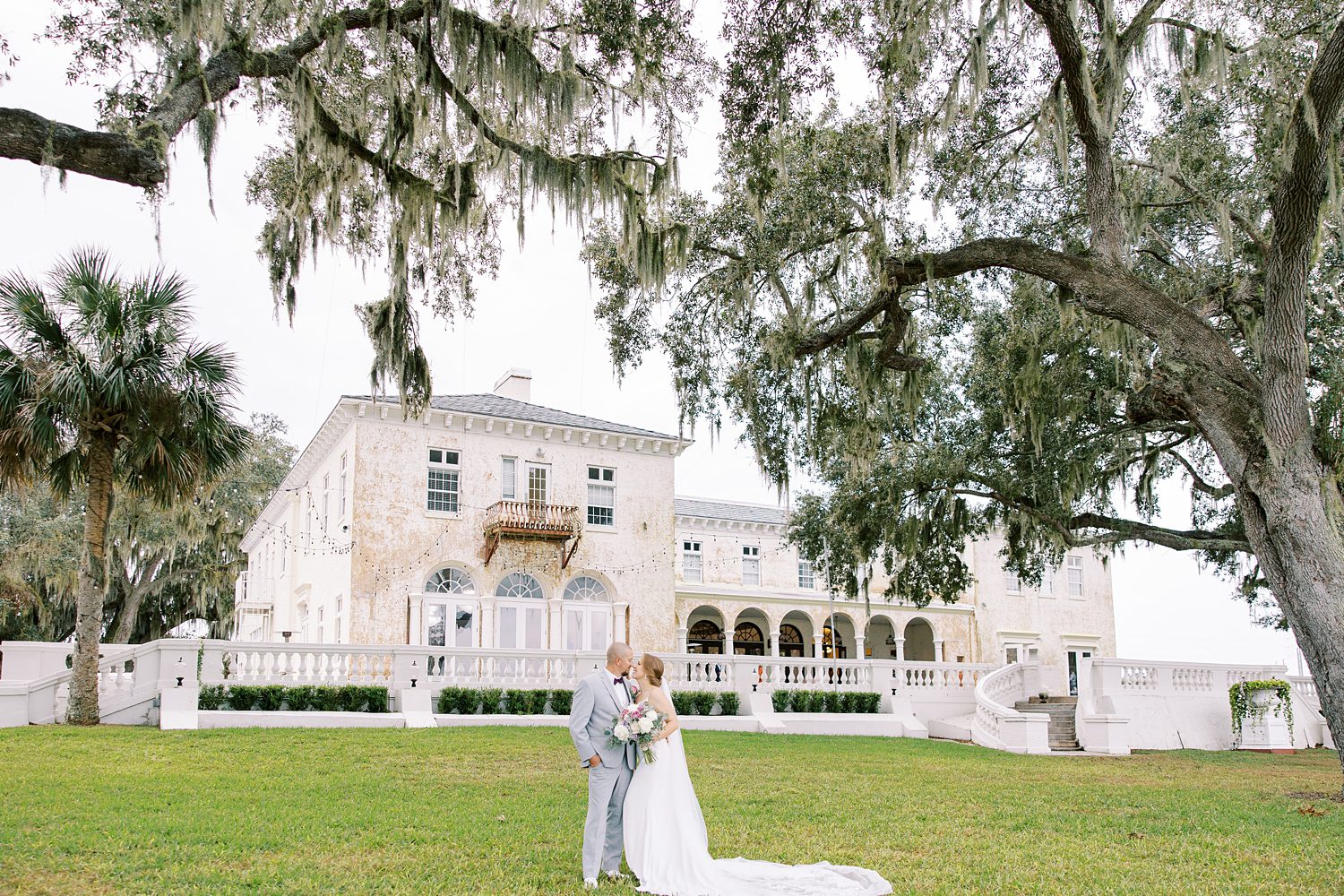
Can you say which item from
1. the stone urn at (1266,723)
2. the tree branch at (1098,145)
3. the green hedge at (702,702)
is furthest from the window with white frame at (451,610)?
the tree branch at (1098,145)

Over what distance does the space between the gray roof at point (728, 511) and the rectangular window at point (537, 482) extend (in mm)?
8234

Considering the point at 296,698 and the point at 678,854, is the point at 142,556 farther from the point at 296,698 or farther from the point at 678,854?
the point at 678,854

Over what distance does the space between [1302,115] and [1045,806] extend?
6968 mm

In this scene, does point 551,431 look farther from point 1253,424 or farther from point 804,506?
point 1253,424

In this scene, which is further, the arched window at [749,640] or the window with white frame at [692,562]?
the arched window at [749,640]

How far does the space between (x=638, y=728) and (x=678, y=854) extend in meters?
0.80

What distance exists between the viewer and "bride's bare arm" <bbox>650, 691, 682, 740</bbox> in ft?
22.0

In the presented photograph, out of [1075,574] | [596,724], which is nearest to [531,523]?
[596,724]

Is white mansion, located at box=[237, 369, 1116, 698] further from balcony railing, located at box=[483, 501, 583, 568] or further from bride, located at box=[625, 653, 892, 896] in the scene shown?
bride, located at box=[625, 653, 892, 896]

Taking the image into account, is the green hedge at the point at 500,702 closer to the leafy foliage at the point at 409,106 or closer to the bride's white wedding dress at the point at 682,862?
the leafy foliage at the point at 409,106

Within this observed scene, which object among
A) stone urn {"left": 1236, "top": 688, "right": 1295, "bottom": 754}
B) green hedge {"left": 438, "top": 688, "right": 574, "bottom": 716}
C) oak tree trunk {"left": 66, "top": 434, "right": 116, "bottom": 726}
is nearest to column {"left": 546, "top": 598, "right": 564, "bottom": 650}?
green hedge {"left": 438, "top": 688, "right": 574, "bottom": 716}

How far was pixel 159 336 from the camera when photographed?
1548 centimetres

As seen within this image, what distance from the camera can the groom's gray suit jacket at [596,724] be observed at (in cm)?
673

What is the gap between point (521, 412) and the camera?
28844mm
